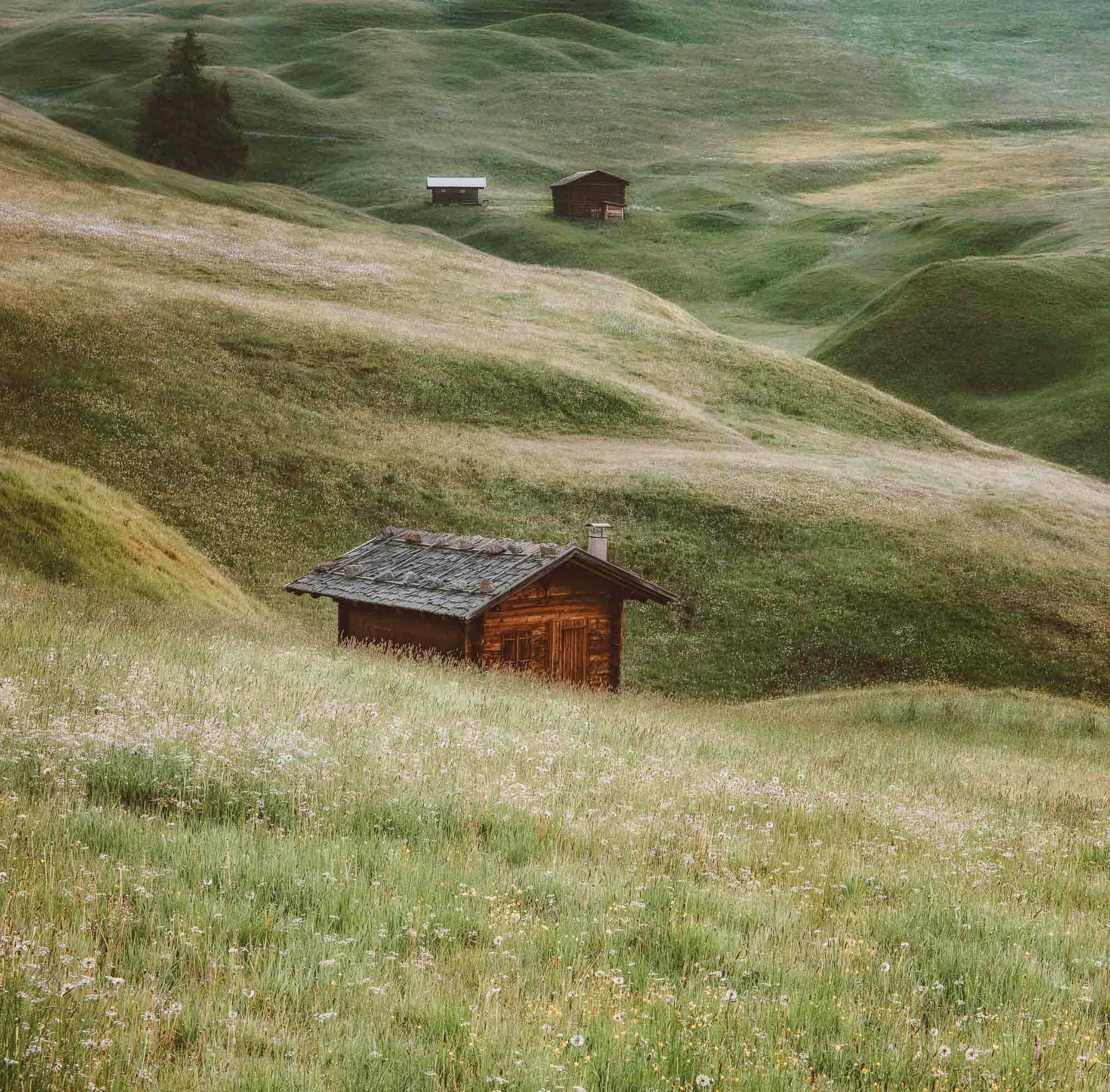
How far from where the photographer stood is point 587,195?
5271 inches

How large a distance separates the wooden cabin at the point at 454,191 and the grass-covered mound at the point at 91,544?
101648mm

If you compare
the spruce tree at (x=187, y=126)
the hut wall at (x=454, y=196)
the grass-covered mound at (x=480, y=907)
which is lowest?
the grass-covered mound at (x=480, y=907)

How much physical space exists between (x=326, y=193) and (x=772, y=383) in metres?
83.3

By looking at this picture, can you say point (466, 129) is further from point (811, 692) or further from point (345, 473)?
point (811, 692)

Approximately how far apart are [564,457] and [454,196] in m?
88.6

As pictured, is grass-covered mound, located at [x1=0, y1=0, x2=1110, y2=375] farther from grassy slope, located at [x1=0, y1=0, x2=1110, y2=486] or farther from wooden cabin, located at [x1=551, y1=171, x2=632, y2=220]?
wooden cabin, located at [x1=551, y1=171, x2=632, y2=220]

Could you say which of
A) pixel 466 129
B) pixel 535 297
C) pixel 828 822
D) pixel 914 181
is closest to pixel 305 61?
pixel 466 129

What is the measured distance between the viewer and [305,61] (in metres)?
196

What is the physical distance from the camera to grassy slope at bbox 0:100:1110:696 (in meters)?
43.5

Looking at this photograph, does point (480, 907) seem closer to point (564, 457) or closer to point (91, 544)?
point (91, 544)

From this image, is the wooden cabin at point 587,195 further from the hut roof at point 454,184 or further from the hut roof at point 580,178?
the hut roof at point 454,184

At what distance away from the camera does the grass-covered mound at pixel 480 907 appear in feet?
19.0

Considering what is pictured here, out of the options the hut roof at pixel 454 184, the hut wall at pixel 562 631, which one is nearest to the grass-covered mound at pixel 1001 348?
the hut roof at pixel 454 184

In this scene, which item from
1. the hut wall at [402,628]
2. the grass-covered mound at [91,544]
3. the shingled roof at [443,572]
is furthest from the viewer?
the grass-covered mound at [91,544]
